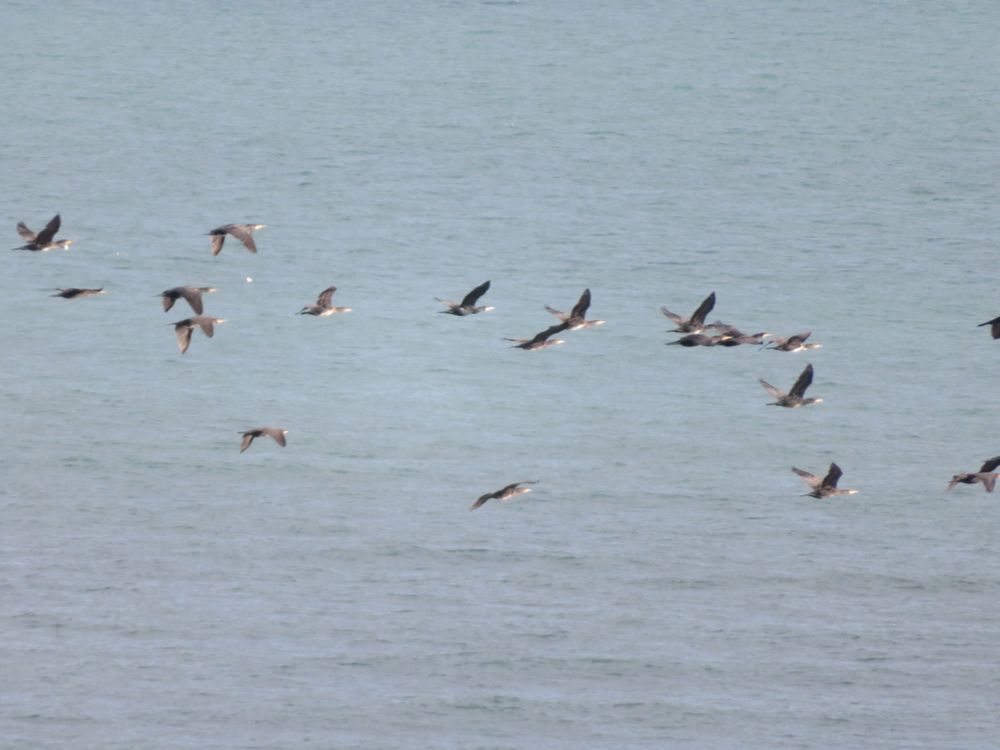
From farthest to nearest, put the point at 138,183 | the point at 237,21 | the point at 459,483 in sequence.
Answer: the point at 237,21 → the point at 138,183 → the point at 459,483

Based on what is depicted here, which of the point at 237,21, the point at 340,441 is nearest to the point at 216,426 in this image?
the point at 340,441

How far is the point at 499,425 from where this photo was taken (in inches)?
2933

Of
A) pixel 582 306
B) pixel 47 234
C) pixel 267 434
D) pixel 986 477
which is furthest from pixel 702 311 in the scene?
pixel 47 234

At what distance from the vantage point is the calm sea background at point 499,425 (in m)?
49.9

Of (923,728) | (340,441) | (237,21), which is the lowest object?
(237,21)

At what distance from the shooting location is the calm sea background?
4994 cm

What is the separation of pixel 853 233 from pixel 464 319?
2228cm

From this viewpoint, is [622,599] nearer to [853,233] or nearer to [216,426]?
[216,426]

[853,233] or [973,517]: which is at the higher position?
[973,517]

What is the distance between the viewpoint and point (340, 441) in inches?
2785

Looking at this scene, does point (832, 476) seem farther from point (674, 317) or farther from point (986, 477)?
point (674, 317)

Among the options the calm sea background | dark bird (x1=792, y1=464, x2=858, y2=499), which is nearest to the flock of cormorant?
dark bird (x1=792, y1=464, x2=858, y2=499)

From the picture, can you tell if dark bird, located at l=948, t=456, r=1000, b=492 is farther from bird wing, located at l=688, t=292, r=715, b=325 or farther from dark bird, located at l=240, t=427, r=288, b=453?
dark bird, located at l=240, t=427, r=288, b=453

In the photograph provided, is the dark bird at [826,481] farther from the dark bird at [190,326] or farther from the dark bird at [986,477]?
the dark bird at [190,326]
